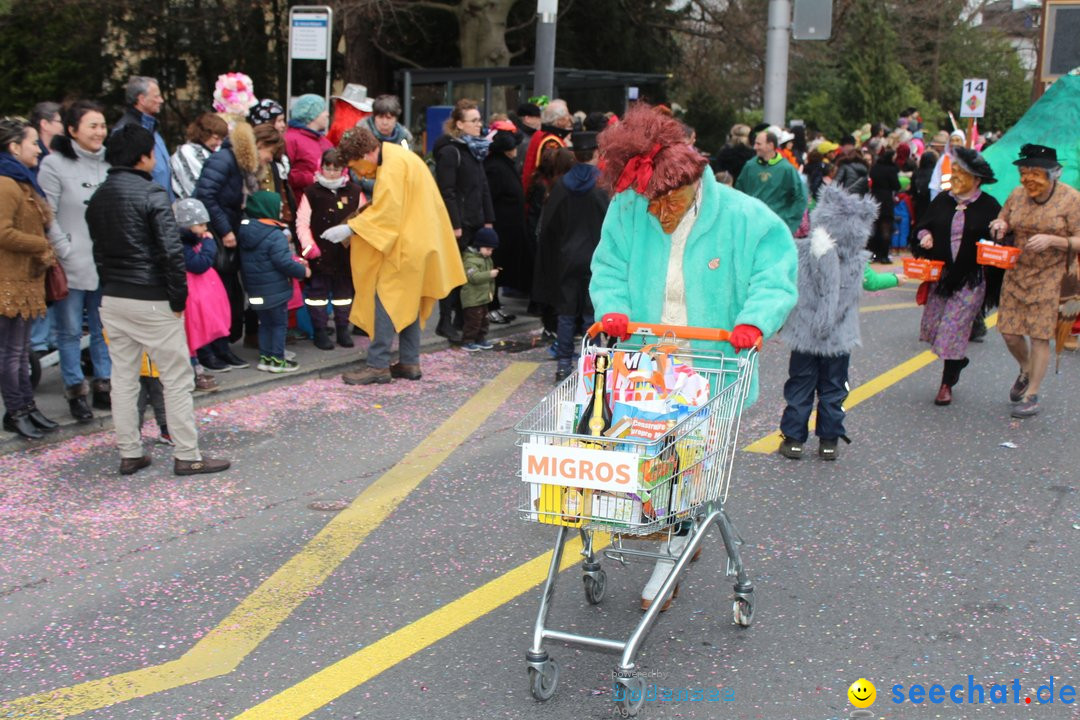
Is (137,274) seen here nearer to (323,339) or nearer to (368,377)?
(368,377)

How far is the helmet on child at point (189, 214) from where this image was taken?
772 cm

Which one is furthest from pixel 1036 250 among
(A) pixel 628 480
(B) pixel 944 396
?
(A) pixel 628 480

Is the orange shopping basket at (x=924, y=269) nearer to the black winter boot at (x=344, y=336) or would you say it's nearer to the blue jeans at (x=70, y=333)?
the black winter boot at (x=344, y=336)

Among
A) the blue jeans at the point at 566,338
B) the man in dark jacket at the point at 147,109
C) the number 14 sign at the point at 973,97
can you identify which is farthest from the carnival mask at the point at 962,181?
the number 14 sign at the point at 973,97

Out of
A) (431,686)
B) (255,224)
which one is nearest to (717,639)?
(431,686)

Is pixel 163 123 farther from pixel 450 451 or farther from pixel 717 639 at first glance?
pixel 717 639

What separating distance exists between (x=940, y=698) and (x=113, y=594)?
3.33 metres

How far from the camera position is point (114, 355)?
6.43 metres

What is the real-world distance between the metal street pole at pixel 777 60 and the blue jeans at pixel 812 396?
1256 cm

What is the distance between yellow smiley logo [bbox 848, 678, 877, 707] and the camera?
4.15 m

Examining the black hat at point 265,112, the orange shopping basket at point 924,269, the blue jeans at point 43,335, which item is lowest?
the blue jeans at point 43,335

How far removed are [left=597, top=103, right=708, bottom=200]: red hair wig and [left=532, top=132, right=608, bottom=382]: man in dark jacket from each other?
14.1 ft

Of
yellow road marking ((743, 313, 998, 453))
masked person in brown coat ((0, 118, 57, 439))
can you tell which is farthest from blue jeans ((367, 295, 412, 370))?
yellow road marking ((743, 313, 998, 453))

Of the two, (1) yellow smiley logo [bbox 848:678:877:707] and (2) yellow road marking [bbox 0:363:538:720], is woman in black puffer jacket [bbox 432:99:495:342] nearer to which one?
(2) yellow road marking [bbox 0:363:538:720]
